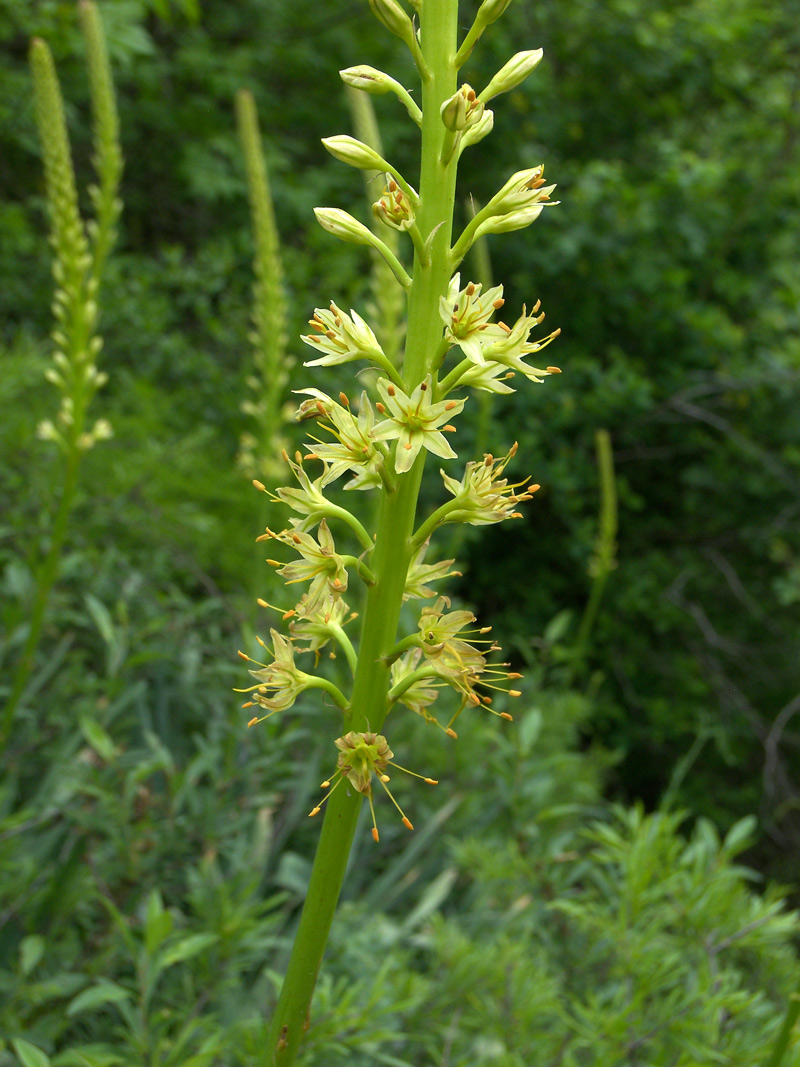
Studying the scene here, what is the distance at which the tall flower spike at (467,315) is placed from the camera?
58.1 inches

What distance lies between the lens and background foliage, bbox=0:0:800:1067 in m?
2.65

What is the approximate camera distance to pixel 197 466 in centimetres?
520

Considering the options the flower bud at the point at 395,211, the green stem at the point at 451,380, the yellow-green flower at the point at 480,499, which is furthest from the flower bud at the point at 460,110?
the yellow-green flower at the point at 480,499

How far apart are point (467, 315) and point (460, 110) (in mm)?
323

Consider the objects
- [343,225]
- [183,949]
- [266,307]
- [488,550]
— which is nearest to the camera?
[343,225]

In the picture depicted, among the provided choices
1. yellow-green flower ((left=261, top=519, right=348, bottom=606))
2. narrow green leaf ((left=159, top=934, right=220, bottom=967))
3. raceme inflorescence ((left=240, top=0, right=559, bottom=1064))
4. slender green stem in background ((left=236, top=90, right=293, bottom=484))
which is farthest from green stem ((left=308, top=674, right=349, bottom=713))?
slender green stem in background ((left=236, top=90, right=293, bottom=484))

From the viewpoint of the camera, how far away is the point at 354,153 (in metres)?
1.61

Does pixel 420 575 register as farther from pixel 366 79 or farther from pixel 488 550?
pixel 488 550

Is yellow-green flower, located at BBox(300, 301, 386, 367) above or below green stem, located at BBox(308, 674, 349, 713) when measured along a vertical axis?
above

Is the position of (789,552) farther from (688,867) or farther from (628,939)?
(628,939)

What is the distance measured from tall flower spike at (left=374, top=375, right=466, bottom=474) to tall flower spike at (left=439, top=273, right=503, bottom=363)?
0.31 ft

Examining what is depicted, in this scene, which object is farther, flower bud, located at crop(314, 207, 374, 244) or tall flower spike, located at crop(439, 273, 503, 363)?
flower bud, located at crop(314, 207, 374, 244)

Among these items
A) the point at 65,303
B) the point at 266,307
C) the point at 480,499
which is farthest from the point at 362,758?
the point at 266,307

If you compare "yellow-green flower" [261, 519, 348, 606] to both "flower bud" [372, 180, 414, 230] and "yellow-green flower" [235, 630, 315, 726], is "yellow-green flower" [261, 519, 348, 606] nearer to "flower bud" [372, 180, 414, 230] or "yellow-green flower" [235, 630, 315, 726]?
"yellow-green flower" [235, 630, 315, 726]
